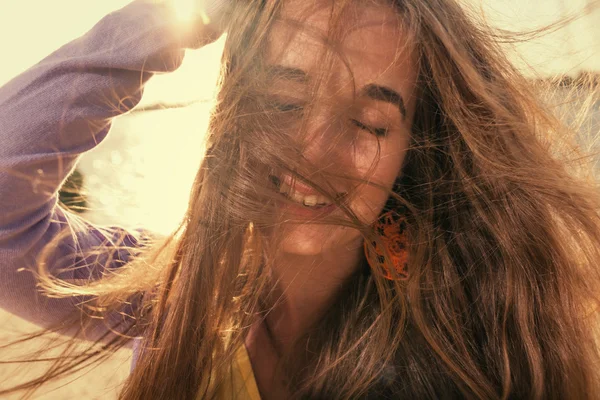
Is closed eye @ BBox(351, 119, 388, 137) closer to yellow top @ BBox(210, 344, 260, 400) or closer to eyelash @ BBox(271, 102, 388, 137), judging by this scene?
eyelash @ BBox(271, 102, 388, 137)

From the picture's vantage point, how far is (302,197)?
864mm

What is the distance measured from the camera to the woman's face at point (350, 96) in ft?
2.58

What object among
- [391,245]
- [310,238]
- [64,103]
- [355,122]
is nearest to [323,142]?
[355,122]

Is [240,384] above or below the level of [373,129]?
below

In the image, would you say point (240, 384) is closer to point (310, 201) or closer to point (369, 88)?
point (310, 201)

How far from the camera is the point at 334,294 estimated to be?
3.51 ft

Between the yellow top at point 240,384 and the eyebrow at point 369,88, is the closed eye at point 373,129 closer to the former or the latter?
Answer: the eyebrow at point 369,88

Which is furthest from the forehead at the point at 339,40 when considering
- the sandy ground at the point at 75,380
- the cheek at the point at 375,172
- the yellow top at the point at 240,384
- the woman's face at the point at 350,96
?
the sandy ground at the point at 75,380

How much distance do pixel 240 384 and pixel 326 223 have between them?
0.33m

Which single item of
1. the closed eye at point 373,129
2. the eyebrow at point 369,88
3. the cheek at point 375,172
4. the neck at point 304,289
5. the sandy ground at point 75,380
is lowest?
the sandy ground at point 75,380

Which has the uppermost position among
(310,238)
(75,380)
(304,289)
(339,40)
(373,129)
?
(339,40)

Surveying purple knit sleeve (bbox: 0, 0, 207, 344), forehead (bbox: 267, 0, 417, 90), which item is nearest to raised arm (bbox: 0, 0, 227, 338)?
purple knit sleeve (bbox: 0, 0, 207, 344)

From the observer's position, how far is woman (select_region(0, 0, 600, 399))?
31.9 inches

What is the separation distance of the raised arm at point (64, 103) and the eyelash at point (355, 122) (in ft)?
0.55
